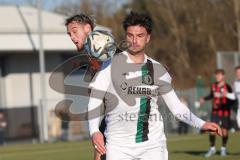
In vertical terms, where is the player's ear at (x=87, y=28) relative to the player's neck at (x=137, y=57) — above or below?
above

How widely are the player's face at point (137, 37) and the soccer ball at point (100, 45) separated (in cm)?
33

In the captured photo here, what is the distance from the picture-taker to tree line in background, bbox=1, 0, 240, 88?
54.4 m

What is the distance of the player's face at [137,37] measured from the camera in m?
6.73

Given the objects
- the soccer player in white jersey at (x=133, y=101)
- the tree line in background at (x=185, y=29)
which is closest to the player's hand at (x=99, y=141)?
the soccer player in white jersey at (x=133, y=101)

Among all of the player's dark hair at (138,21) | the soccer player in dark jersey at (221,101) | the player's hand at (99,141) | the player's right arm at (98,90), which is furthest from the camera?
the soccer player in dark jersey at (221,101)

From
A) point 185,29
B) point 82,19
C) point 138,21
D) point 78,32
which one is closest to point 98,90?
point 138,21

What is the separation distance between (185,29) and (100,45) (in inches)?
2059

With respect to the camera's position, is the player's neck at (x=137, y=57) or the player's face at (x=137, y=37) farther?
the player's neck at (x=137, y=57)

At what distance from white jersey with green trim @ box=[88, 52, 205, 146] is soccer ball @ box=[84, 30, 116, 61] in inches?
6.4

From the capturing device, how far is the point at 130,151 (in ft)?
22.2

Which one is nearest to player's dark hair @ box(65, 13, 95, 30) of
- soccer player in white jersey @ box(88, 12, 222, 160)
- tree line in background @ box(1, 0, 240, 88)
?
soccer player in white jersey @ box(88, 12, 222, 160)

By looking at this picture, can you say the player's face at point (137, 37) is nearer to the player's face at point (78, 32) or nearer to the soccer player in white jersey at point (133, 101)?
the soccer player in white jersey at point (133, 101)

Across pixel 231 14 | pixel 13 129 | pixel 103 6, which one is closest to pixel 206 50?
pixel 231 14

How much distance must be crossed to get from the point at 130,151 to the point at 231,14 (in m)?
47.4
